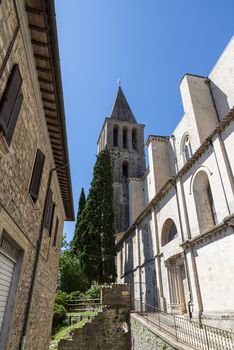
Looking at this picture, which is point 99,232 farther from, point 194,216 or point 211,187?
point 211,187

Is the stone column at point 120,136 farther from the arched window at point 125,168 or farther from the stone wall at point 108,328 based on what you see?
the stone wall at point 108,328

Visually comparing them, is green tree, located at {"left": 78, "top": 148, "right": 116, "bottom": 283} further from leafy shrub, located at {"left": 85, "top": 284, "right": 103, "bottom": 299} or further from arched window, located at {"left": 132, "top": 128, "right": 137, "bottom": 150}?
arched window, located at {"left": 132, "top": 128, "right": 137, "bottom": 150}

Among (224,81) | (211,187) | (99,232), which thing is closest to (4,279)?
(211,187)

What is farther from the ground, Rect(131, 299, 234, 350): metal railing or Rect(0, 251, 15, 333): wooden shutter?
Rect(0, 251, 15, 333): wooden shutter

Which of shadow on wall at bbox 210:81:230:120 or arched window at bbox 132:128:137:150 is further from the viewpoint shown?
arched window at bbox 132:128:137:150

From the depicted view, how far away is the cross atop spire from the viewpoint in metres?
48.8

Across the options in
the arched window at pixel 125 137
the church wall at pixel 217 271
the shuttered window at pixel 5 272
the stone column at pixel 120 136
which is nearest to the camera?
the shuttered window at pixel 5 272

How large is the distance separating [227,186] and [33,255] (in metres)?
8.44

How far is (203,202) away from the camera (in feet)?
44.6

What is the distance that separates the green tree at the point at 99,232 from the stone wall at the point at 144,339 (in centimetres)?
868

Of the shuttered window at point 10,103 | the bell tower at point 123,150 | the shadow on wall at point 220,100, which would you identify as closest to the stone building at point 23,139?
the shuttered window at point 10,103

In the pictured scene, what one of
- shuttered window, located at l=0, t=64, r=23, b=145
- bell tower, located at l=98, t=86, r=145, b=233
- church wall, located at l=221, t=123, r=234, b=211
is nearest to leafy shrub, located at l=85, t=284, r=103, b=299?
church wall, located at l=221, t=123, r=234, b=211

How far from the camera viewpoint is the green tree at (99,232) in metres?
21.8

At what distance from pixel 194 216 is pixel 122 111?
133 feet
